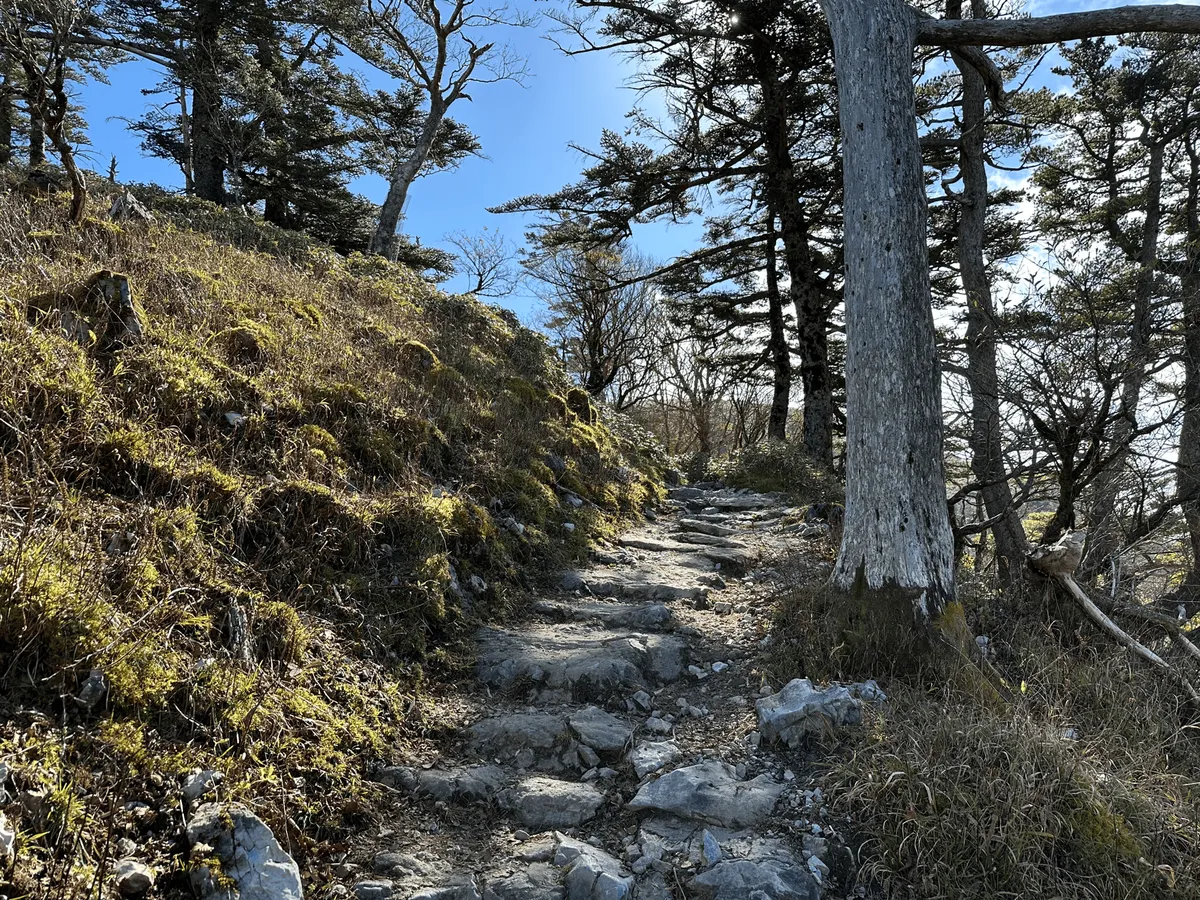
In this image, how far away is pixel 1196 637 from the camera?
492 cm

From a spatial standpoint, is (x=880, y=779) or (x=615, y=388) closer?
(x=880, y=779)

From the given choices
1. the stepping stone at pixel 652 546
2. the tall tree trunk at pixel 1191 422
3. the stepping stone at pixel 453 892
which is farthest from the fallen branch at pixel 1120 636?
the stepping stone at pixel 453 892

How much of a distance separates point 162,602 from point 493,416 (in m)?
4.43

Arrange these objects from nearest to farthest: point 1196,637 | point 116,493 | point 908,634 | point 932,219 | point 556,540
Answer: point 116,493 < point 908,634 < point 1196,637 < point 556,540 < point 932,219

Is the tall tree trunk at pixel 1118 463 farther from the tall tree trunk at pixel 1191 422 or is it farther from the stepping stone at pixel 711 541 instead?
the stepping stone at pixel 711 541

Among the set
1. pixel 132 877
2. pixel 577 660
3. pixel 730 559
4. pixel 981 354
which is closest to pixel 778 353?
pixel 981 354

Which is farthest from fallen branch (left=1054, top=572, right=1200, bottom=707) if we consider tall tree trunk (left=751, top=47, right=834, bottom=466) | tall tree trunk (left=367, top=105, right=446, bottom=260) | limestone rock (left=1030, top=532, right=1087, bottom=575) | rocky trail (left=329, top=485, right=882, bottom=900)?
tall tree trunk (left=367, top=105, right=446, bottom=260)

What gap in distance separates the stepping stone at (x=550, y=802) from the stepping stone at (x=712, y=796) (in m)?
0.21

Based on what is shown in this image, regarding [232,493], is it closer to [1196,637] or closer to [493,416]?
[493,416]

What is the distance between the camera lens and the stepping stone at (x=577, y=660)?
3.85 metres

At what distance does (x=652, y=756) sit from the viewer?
10.5ft

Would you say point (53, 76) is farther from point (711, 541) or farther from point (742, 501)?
point (742, 501)

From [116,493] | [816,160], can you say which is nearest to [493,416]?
[116,493]

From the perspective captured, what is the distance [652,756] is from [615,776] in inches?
8.4
